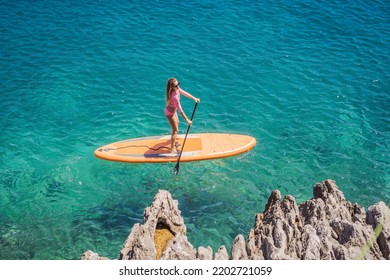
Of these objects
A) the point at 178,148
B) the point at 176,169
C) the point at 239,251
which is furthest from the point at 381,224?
the point at 178,148

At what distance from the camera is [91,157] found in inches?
648

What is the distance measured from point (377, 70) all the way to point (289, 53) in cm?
453

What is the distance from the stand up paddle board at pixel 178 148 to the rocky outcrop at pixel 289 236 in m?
4.57

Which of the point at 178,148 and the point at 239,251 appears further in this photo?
the point at 178,148

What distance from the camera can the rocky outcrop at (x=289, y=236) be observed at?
30.1 ft

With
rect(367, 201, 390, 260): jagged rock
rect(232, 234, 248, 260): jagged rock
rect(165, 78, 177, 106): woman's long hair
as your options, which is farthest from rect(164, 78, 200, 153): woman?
rect(367, 201, 390, 260): jagged rock

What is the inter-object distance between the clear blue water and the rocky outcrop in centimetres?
292

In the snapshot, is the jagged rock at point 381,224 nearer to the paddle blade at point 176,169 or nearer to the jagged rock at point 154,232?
the jagged rock at point 154,232

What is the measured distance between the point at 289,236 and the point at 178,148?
6950mm

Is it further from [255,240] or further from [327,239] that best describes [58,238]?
[327,239]

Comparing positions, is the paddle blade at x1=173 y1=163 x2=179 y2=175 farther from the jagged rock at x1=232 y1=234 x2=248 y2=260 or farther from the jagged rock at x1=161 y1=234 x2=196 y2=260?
the jagged rock at x1=161 y1=234 x2=196 y2=260

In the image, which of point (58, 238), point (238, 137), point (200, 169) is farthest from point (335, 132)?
point (58, 238)

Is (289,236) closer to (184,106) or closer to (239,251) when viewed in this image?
(239,251)

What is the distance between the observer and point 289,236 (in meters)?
9.74
